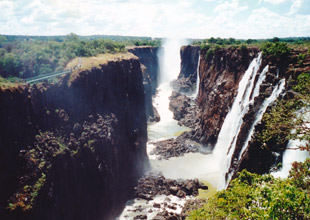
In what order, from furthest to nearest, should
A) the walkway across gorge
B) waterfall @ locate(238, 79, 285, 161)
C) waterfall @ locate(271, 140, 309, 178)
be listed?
waterfall @ locate(238, 79, 285, 161)
the walkway across gorge
waterfall @ locate(271, 140, 309, 178)

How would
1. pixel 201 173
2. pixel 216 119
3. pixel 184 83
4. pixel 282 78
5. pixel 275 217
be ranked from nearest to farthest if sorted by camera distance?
pixel 275 217, pixel 282 78, pixel 201 173, pixel 216 119, pixel 184 83

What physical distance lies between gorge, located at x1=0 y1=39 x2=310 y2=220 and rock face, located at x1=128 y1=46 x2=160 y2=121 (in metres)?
16.0

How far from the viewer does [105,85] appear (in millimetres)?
41125

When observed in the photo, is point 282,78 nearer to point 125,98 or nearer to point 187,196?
point 187,196

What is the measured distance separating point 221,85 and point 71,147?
119ft

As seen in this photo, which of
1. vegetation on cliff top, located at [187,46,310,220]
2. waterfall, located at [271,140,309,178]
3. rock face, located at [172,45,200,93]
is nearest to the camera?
vegetation on cliff top, located at [187,46,310,220]

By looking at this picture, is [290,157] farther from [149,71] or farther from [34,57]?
[149,71]

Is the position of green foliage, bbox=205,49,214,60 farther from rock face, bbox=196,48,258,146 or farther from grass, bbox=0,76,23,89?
grass, bbox=0,76,23,89

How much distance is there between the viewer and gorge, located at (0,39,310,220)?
24.1m

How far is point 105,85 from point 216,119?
26336 millimetres

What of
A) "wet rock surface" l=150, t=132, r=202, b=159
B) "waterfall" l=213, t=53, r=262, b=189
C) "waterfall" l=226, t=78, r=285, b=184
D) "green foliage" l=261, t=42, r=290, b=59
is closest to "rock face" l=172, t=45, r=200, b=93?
"wet rock surface" l=150, t=132, r=202, b=159

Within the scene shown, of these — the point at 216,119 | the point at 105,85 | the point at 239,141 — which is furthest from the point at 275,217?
the point at 216,119

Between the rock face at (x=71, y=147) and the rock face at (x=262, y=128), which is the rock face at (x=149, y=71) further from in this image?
the rock face at (x=262, y=128)

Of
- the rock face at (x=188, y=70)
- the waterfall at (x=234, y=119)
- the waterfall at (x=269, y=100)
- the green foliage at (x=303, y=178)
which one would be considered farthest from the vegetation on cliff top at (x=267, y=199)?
the rock face at (x=188, y=70)
